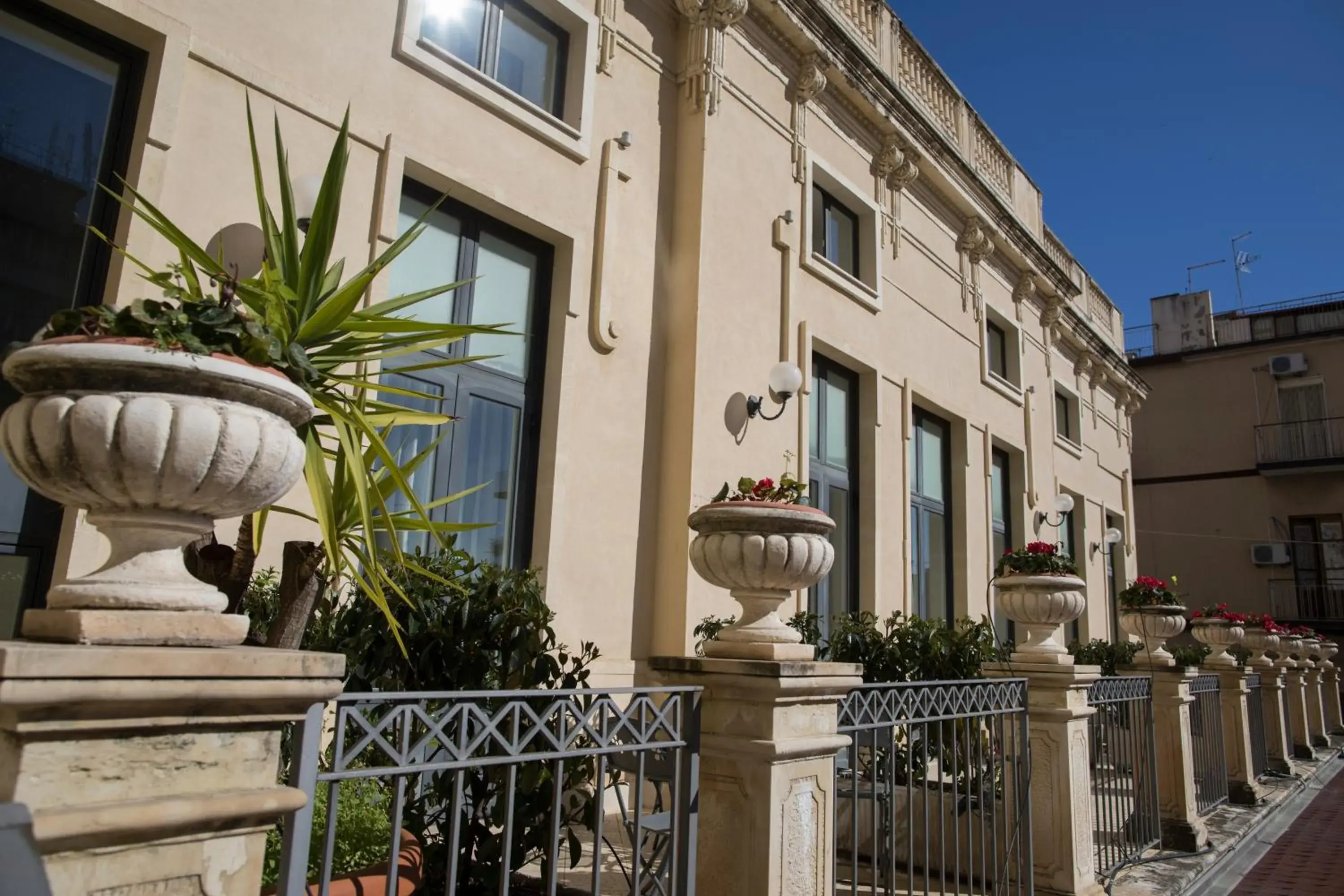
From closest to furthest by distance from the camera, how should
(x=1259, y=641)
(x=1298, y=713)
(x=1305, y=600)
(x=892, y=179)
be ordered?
(x=892, y=179), (x=1259, y=641), (x=1298, y=713), (x=1305, y=600)

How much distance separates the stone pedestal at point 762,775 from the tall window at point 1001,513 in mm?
10029

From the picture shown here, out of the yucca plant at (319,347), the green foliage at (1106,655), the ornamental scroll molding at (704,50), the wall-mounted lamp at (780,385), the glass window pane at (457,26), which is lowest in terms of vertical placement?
the green foliage at (1106,655)

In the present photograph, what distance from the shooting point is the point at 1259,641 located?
1355 centimetres

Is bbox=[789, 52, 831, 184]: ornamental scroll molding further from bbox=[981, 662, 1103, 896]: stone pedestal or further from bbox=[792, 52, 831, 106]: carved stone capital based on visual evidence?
bbox=[981, 662, 1103, 896]: stone pedestal

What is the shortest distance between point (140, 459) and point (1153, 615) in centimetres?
940

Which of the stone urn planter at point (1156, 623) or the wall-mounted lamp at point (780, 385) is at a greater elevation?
the wall-mounted lamp at point (780, 385)

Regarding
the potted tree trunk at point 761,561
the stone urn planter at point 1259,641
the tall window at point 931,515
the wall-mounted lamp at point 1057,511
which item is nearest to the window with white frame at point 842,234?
the tall window at point 931,515

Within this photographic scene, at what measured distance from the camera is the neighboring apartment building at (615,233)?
474 cm

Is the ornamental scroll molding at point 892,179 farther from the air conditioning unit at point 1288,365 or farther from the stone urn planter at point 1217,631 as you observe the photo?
the air conditioning unit at point 1288,365

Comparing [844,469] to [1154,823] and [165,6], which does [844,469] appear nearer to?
[1154,823]

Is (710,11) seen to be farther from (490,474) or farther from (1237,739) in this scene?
(1237,739)

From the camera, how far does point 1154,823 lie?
737 cm

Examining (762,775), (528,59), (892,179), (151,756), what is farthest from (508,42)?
(151,756)

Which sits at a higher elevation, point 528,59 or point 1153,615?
point 528,59
